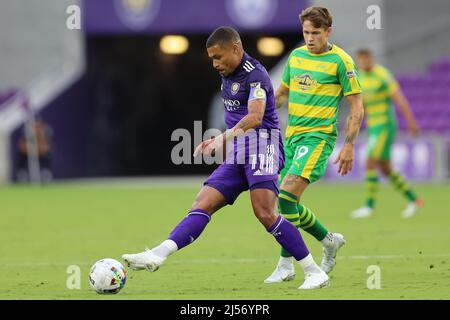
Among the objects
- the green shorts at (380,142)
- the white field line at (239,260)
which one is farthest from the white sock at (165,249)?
the green shorts at (380,142)

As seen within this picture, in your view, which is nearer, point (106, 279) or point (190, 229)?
point (106, 279)

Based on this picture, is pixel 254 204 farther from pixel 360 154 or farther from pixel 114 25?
pixel 114 25

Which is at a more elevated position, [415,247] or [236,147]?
[236,147]

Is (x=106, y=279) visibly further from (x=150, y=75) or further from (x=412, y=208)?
(x=150, y=75)

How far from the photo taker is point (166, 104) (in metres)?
31.0

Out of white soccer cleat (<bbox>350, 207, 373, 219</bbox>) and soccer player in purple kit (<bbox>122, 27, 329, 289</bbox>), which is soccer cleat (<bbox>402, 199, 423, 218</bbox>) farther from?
soccer player in purple kit (<bbox>122, 27, 329, 289</bbox>)

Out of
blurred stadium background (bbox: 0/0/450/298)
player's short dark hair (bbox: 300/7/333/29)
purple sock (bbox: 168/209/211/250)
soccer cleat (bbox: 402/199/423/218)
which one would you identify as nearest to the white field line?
purple sock (bbox: 168/209/211/250)

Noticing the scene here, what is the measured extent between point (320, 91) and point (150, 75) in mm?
21624

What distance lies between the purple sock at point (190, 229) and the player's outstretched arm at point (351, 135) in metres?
1.27

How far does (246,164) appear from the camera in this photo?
859 centimetres

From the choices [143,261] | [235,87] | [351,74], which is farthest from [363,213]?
[143,261]

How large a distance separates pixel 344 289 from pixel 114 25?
64.1 ft
